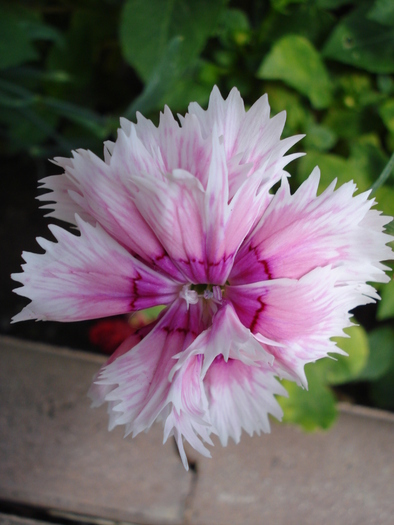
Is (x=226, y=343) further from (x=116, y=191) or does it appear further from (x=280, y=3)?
(x=280, y=3)

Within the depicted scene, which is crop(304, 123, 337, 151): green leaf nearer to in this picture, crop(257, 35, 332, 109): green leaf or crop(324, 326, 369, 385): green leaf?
crop(257, 35, 332, 109): green leaf

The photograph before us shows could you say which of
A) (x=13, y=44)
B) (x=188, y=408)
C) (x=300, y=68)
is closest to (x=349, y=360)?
(x=300, y=68)

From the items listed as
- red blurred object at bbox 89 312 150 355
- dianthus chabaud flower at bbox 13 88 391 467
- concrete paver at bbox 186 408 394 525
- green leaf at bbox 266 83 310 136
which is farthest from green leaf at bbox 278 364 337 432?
dianthus chabaud flower at bbox 13 88 391 467

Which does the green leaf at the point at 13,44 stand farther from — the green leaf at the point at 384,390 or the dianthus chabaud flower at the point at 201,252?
the green leaf at the point at 384,390

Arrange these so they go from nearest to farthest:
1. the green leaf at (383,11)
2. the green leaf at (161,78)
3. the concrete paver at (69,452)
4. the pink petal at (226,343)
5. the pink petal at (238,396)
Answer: the pink petal at (226,343) → the pink petal at (238,396) → the green leaf at (161,78) → the green leaf at (383,11) → the concrete paver at (69,452)

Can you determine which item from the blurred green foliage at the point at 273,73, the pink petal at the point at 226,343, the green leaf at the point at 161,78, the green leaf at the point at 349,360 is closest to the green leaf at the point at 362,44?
the blurred green foliage at the point at 273,73

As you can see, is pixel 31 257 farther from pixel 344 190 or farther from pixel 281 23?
pixel 281 23

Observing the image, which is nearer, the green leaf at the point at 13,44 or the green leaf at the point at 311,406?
the green leaf at the point at 13,44
